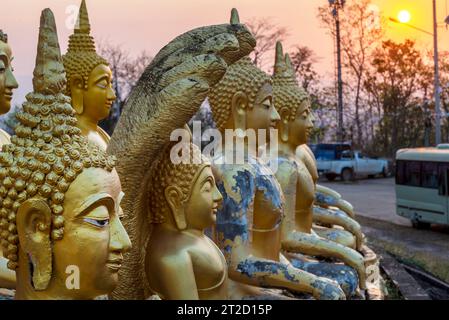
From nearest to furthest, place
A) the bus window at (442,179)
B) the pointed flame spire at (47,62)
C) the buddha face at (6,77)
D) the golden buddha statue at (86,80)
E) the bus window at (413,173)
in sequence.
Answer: the pointed flame spire at (47,62), the buddha face at (6,77), the golden buddha statue at (86,80), the bus window at (442,179), the bus window at (413,173)

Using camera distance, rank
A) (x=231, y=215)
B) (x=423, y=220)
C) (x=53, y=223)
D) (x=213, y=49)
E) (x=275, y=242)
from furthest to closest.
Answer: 1. (x=423, y=220)
2. (x=275, y=242)
3. (x=231, y=215)
4. (x=213, y=49)
5. (x=53, y=223)

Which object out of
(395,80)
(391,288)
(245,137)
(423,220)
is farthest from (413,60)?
(245,137)

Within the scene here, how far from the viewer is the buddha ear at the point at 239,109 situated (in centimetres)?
393

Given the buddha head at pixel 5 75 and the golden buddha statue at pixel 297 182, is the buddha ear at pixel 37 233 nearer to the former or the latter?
the buddha head at pixel 5 75

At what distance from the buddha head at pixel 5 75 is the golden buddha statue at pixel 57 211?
3.93 ft

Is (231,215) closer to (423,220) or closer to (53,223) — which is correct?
(53,223)

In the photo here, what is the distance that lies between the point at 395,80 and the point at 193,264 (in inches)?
918

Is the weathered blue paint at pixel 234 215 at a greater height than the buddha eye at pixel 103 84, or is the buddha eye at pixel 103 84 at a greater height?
the buddha eye at pixel 103 84

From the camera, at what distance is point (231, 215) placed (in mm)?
3578

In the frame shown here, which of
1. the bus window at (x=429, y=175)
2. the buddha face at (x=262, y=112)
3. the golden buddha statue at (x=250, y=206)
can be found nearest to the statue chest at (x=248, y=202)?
the golden buddha statue at (x=250, y=206)

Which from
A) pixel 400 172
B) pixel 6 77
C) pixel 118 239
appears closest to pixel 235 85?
pixel 6 77

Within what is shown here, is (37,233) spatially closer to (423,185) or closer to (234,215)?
(234,215)

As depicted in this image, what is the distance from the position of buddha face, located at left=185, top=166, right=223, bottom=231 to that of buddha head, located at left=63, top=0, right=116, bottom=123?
145cm
